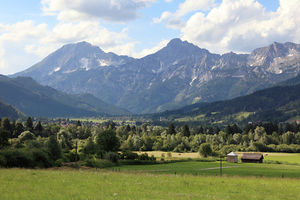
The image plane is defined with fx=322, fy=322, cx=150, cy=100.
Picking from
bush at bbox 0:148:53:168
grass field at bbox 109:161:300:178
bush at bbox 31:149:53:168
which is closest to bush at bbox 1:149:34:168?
bush at bbox 0:148:53:168

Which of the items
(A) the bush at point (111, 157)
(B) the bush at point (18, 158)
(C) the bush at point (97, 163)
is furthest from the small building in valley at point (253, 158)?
(B) the bush at point (18, 158)

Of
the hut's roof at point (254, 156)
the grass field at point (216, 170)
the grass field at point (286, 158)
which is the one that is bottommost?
the grass field at point (216, 170)

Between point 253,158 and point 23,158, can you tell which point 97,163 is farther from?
point 253,158

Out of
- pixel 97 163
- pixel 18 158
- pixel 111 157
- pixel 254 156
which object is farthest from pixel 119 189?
pixel 254 156

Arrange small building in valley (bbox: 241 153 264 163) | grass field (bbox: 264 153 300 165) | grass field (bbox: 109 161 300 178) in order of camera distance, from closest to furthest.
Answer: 1. grass field (bbox: 109 161 300 178)
2. grass field (bbox: 264 153 300 165)
3. small building in valley (bbox: 241 153 264 163)

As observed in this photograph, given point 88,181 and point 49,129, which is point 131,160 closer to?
point 88,181

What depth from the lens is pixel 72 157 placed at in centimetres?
9912

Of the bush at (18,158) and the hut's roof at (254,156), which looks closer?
the bush at (18,158)

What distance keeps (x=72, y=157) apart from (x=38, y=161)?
2513 centimetres

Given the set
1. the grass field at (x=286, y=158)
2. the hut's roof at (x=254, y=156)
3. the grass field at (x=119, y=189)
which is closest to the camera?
the grass field at (x=119, y=189)

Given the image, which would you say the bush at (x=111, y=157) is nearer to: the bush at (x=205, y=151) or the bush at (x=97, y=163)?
the bush at (x=97, y=163)

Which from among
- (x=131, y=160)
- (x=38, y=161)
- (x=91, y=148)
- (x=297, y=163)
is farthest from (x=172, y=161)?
(x=38, y=161)

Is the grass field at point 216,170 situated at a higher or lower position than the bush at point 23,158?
lower

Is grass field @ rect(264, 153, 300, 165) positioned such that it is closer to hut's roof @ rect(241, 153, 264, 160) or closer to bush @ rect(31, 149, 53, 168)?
hut's roof @ rect(241, 153, 264, 160)
